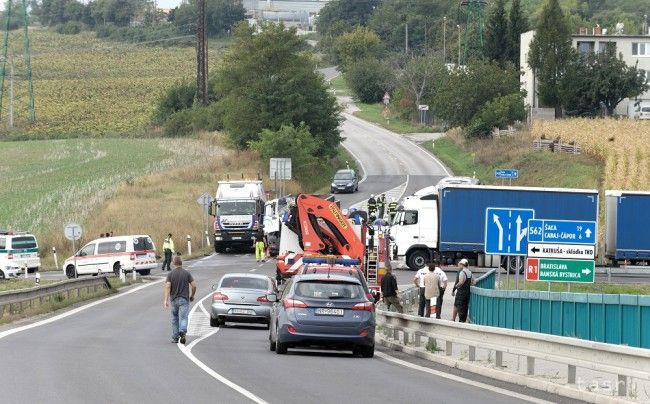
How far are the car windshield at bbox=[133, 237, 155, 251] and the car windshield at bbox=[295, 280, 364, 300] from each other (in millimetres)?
30201

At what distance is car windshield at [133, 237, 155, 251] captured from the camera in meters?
52.7

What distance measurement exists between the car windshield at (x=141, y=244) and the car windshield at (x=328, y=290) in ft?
99.1

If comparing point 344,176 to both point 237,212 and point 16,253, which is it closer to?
point 237,212

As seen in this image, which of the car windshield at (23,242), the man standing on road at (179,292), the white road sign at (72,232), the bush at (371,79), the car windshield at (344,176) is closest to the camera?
the man standing on road at (179,292)

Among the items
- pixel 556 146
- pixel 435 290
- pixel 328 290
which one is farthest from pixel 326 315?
pixel 556 146

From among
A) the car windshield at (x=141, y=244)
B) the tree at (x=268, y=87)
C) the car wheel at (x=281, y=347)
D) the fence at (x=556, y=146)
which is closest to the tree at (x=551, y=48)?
the fence at (x=556, y=146)

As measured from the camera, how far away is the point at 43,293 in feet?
115

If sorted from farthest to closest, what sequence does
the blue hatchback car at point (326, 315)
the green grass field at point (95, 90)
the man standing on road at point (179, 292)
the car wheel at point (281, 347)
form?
the green grass field at point (95, 90), the man standing on road at point (179, 292), the car wheel at point (281, 347), the blue hatchback car at point (326, 315)

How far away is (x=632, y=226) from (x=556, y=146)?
3410 cm

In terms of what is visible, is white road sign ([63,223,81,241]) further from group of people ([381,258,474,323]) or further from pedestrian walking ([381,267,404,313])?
pedestrian walking ([381,267,404,313])

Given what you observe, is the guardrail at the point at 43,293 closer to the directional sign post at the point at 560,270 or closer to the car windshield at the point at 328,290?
the car windshield at the point at 328,290

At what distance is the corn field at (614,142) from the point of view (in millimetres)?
68650

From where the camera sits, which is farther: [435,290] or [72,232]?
[72,232]

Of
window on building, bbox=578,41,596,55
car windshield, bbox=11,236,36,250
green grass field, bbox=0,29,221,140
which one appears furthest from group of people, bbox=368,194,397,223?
green grass field, bbox=0,29,221,140
